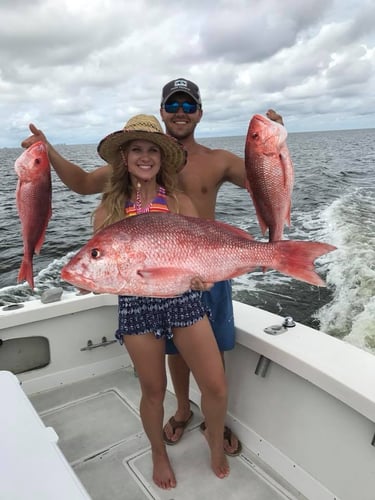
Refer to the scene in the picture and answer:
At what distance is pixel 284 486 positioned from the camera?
2553 millimetres

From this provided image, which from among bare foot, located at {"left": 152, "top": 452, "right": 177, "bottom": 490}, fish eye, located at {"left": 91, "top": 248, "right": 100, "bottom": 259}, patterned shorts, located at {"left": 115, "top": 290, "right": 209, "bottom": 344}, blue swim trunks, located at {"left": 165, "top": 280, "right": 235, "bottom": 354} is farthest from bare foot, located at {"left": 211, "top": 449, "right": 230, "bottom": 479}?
fish eye, located at {"left": 91, "top": 248, "right": 100, "bottom": 259}

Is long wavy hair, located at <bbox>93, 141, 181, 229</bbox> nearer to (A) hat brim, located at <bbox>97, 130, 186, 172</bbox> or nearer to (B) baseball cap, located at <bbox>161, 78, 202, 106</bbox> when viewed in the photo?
(A) hat brim, located at <bbox>97, 130, 186, 172</bbox>

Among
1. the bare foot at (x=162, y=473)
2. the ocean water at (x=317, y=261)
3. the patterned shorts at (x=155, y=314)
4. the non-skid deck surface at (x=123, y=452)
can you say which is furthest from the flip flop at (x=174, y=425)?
the ocean water at (x=317, y=261)

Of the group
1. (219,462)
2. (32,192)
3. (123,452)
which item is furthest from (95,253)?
(123,452)

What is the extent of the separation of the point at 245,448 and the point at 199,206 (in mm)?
1684

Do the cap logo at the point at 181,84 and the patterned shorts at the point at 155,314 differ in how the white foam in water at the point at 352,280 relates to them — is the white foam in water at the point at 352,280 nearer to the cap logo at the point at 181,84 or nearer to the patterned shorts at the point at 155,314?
the cap logo at the point at 181,84

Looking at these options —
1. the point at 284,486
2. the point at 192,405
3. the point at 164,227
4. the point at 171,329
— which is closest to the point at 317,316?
the point at 192,405

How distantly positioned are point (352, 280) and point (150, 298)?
594 cm

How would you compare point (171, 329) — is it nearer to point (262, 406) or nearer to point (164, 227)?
point (164, 227)

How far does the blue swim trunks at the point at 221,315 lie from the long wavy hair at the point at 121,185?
0.71 meters

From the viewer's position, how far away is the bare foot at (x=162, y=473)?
102 inches

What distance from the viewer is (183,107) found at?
2.59 m

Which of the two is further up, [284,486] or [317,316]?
[284,486]

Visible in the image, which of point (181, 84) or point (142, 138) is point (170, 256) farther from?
point (181, 84)
